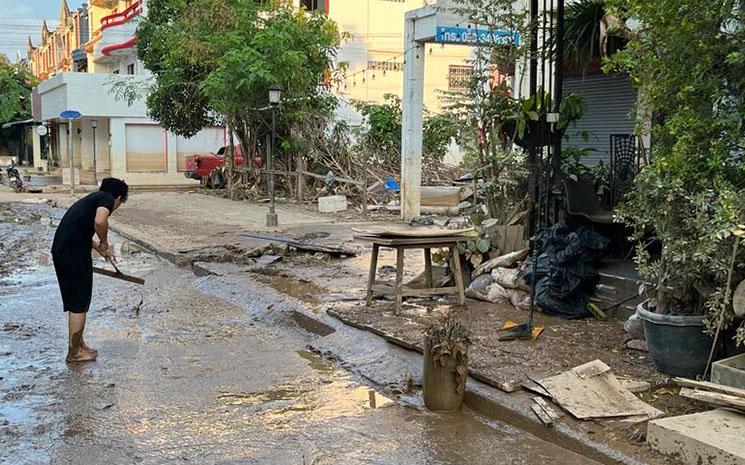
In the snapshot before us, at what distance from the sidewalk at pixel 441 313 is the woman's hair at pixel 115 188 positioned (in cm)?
238

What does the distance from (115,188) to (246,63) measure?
1267cm

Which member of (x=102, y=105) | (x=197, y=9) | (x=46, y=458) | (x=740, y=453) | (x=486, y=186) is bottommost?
(x=46, y=458)

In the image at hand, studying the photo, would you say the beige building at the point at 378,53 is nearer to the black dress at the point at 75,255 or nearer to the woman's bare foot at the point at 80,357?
the black dress at the point at 75,255

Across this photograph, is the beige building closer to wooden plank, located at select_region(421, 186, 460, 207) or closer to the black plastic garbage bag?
wooden plank, located at select_region(421, 186, 460, 207)

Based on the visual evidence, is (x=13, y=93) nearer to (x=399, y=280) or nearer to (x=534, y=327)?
(x=399, y=280)

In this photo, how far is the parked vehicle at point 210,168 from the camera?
26828mm

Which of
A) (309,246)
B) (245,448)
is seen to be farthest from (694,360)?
(309,246)

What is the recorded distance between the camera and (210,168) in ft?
95.2

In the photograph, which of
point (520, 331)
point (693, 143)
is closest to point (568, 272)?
point (520, 331)

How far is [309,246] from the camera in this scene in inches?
484

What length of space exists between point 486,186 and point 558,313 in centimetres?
235

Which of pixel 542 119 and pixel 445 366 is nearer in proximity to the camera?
pixel 445 366

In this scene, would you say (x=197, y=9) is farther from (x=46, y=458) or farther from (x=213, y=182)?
(x=46, y=458)

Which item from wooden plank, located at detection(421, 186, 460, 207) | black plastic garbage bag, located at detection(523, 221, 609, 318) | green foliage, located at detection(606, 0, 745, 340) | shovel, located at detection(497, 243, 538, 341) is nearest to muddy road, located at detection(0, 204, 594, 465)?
shovel, located at detection(497, 243, 538, 341)
